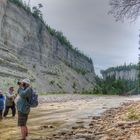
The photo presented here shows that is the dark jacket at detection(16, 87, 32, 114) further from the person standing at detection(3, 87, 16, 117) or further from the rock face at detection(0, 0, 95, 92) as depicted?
the rock face at detection(0, 0, 95, 92)

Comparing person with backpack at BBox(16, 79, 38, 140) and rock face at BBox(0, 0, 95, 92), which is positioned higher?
rock face at BBox(0, 0, 95, 92)

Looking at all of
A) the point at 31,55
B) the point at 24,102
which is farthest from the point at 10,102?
the point at 31,55

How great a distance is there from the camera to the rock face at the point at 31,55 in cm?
7894

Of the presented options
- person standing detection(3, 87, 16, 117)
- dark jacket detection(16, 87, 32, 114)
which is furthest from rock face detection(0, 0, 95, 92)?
dark jacket detection(16, 87, 32, 114)

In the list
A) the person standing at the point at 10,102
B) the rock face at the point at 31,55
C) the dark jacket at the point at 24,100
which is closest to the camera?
the dark jacket at the point at 24,100

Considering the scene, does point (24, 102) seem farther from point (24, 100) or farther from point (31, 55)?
point (31, 55)

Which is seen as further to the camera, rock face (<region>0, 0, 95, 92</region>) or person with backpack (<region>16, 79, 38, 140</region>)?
rock face (<region>0, 0, 95, 92</region>)

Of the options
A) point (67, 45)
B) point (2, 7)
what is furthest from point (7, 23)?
point (67, 45)

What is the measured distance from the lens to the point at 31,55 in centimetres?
10131

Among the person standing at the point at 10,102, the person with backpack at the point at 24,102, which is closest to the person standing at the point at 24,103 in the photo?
the person with backpack at the point at 24,102

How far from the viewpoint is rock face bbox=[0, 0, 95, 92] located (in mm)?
78938

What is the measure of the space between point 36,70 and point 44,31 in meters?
23.9

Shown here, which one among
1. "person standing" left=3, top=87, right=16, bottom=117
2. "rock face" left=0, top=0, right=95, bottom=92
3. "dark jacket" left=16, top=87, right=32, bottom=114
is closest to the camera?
"dark jacket" left=16, top=87, right=32, bottom=114

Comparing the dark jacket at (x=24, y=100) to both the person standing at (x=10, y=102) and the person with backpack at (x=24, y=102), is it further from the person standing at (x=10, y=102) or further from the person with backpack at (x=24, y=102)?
the person standing at (x=10, y=102)
